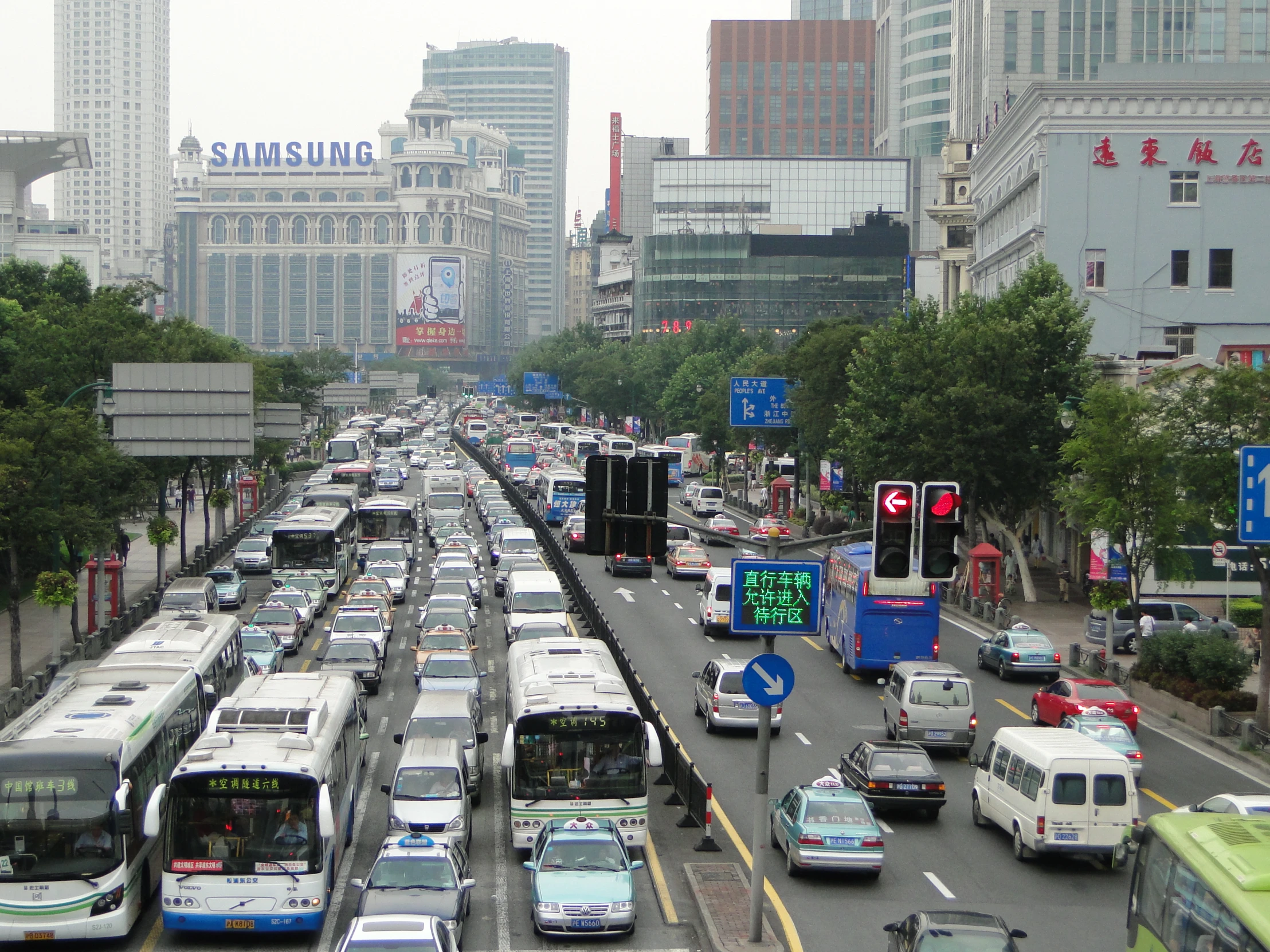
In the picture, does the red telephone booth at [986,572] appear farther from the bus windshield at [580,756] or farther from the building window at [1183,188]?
the bus windshield at [580,756]

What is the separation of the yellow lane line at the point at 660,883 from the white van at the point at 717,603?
2103 centimetres

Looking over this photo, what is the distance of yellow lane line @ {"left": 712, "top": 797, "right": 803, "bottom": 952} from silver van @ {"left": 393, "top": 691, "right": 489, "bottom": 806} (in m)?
4.41

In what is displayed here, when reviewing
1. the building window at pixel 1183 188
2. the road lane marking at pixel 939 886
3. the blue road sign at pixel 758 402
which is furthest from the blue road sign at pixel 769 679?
the building window at pixel 1183 188

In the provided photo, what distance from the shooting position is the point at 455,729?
26.5 meters

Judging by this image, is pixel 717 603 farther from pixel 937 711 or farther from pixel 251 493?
pixel 251 493

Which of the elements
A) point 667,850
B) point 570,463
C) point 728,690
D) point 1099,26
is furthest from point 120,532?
point 1099,26

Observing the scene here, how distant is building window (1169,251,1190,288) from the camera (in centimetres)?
6988

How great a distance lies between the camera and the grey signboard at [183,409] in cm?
4147

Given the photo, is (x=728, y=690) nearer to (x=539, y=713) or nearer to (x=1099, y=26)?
(x=539, y=713)

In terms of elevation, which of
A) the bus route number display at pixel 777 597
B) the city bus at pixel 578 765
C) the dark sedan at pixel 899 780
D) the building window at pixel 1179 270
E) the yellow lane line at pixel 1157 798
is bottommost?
the yellow lane line at pixel 1157 798

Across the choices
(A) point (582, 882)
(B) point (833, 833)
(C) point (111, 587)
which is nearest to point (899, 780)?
(B) point (833, 833)

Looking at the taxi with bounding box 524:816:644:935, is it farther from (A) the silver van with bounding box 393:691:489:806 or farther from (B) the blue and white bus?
(B) the blue and white bus

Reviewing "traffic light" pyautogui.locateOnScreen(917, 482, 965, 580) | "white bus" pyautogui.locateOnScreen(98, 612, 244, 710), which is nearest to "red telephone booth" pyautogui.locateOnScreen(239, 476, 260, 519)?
"white bus" pyautogui.locateOnScreen(98, 612, 244, 710)

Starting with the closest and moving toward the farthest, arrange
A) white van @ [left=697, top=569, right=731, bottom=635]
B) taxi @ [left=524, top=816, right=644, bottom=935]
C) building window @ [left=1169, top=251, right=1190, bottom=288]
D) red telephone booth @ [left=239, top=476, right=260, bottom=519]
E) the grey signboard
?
taxi @ [left=524, top=816, right=644, bottom=935], the grey signboard, white van @ [left=697, top=569, right=731, bottom=635], building window @ [left=1169, top=251, right=1190, bottom=288], red telephone booth @ [left=239, top=476, right=260, bottom=519]
